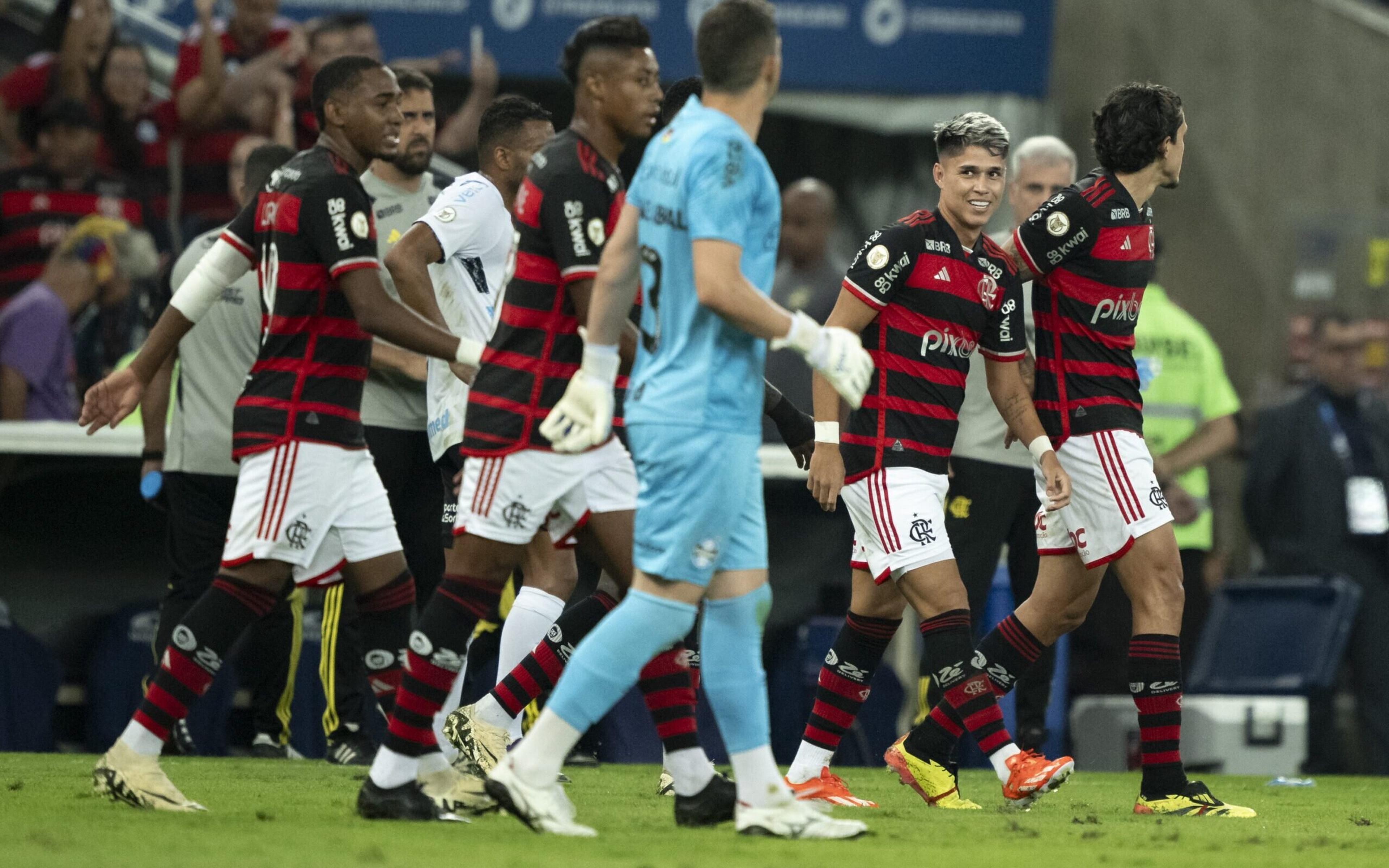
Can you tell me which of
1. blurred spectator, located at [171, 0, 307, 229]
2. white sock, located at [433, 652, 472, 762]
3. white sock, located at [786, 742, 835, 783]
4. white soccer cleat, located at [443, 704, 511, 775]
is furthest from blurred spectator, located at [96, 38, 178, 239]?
white sock, located at [786, 742, 835, 783]

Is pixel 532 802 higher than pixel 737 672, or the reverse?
pixel 737 672

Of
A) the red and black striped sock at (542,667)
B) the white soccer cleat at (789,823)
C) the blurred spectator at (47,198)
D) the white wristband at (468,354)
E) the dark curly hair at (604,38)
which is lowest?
the white soccer cleat at (789,823)

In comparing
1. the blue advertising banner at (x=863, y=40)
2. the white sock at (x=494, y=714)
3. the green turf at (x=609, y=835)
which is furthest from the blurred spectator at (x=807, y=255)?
the white sock at (x=494, y=714)

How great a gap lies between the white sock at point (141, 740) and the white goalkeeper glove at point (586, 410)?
1599mm

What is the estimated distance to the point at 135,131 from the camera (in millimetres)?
11883

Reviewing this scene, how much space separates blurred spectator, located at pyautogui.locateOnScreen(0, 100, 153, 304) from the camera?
37.1ft

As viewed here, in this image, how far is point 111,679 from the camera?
30.6ft

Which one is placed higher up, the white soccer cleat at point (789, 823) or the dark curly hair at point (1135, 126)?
the dark curly hair at point (1135, 126)

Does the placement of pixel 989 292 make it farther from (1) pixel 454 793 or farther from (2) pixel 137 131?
(2) pixel 137 131

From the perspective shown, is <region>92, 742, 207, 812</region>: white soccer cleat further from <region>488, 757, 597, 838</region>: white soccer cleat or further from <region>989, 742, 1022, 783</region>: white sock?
<region>989, 742, 1022, 783</region>: white sock

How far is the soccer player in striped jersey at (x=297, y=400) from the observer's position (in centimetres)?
574

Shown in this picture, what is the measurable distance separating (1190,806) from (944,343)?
1708 millimetres

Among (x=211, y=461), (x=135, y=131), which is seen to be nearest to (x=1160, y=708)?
(x=211, y=461)

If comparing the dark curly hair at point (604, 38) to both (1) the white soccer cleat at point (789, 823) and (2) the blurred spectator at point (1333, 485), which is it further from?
(2) the blurred spectator at point (1333, 485)
